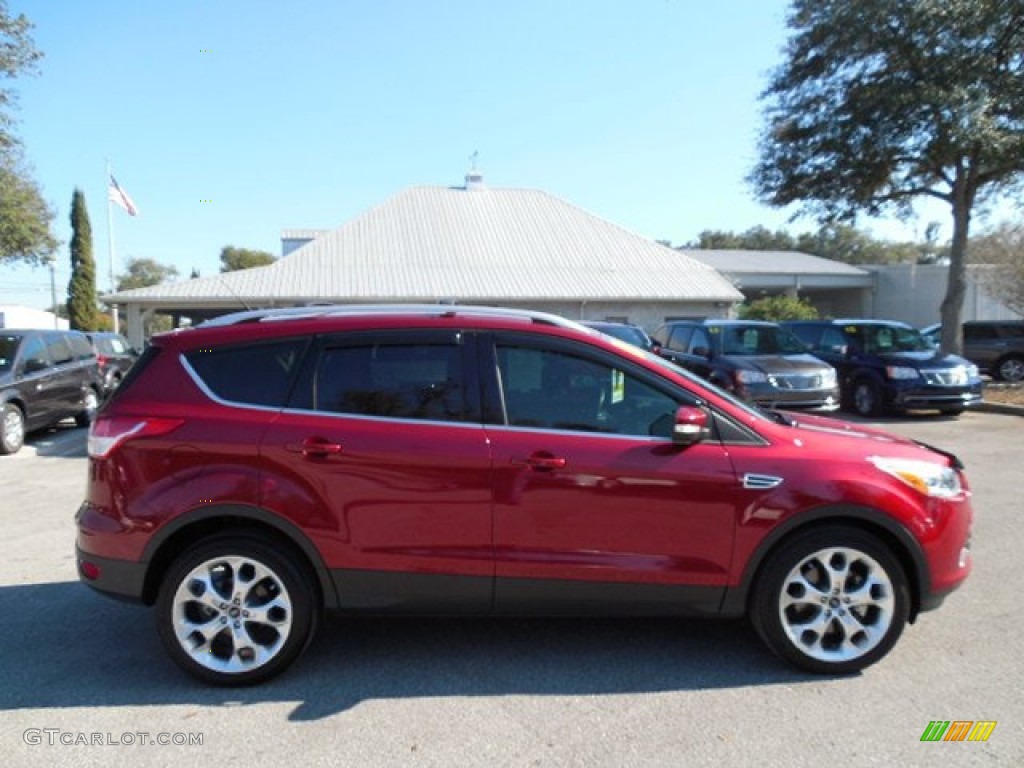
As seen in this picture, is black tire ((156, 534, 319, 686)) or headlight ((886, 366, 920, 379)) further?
headlight ((886, 366, 920, 379))

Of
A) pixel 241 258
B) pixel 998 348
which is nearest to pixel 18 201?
pixel 998 348

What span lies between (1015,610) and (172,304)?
80.2 feet

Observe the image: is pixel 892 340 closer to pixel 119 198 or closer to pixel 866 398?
pixel 866 398

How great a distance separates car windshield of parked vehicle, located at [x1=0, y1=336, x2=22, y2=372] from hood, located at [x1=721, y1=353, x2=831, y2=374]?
10.6 meters

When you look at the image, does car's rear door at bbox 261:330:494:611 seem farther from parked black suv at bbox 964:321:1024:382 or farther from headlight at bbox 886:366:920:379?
parked black suv at bbox 964:321:1024:382

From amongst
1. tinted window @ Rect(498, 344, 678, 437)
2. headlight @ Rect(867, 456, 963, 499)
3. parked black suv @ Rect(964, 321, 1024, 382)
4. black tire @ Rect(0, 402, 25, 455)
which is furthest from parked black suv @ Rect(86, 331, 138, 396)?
parked black suv @ Rect(964, 321, 1024, 382)

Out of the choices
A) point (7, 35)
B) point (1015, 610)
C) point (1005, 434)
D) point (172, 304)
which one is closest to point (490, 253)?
point (172, 304)

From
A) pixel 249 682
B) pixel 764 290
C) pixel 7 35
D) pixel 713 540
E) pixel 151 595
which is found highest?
pixel 7 35

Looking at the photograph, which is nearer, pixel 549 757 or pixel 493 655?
pixel 549 757

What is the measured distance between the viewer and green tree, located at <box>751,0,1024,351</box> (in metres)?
14.2

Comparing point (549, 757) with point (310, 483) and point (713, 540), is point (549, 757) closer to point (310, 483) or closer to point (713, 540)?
point (713, 540)

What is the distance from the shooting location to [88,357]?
1284 cm

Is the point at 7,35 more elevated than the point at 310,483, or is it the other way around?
the point at 7,35

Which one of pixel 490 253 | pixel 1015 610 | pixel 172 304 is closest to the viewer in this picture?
pixel 1015 610
